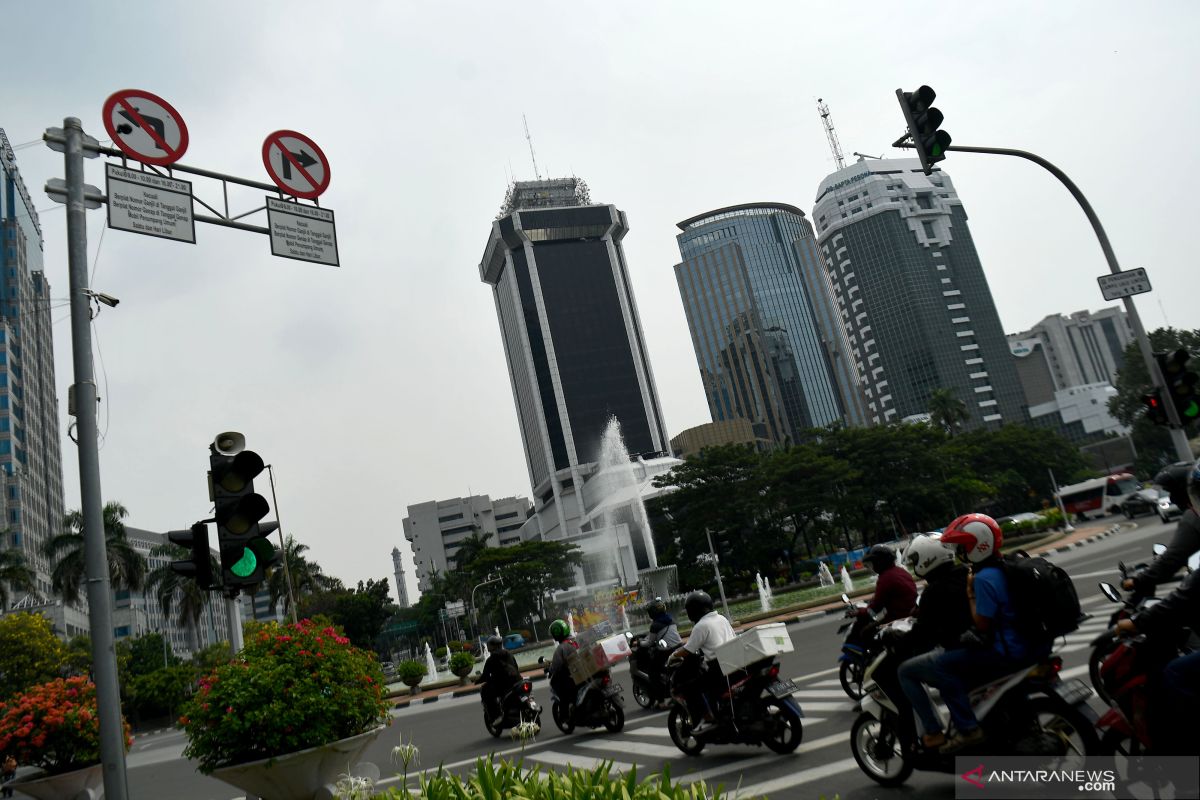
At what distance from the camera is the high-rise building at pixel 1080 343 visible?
17075cm

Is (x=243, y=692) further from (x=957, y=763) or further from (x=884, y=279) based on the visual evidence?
(x=884, y=279)

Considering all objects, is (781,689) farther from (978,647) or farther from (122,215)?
(122,215)

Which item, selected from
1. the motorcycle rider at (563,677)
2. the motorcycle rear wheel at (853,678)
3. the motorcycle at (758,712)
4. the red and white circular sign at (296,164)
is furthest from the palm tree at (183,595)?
the motorcycle at (758,712)

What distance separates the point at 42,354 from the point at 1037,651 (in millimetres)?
111235

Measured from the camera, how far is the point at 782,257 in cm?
18038

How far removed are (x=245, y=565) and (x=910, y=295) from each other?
141364 mm

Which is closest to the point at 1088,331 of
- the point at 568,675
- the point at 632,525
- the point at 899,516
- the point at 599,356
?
the point at 599,356

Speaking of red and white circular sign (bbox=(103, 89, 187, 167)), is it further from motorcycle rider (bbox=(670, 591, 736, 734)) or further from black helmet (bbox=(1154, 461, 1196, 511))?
black helmet (bbox=(1154, 461, 1196, 511))

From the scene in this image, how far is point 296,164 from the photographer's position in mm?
8023

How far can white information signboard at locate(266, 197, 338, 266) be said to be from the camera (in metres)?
7.70

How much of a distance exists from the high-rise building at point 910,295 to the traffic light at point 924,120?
130 metres

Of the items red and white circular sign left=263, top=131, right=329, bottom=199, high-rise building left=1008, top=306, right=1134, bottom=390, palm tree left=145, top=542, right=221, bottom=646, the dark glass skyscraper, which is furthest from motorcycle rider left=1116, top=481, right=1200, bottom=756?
high-rise building left=1008, top=306, right=1134, bottom=390

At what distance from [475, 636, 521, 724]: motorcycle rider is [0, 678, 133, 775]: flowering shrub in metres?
4.77

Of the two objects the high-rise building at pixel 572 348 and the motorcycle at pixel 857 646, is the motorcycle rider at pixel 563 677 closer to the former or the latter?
the motorcycle at pixel 857 646
